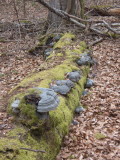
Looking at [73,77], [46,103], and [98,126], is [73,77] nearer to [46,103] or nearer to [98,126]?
[98,126]

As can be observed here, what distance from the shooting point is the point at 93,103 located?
6.85 meters

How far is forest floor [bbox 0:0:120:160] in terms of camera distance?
4.73 meters

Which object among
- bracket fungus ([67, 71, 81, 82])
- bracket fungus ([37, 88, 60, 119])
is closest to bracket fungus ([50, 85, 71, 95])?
bracket fungus ([67, 71, 81, 82])

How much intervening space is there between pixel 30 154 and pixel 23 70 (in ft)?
20.8

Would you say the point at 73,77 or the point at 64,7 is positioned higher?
the point at 64,7

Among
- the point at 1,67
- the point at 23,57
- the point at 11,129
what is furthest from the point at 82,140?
the point at 23,57

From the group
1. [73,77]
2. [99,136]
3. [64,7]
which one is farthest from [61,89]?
[64,7]

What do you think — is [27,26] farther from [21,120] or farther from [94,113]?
[21,120]

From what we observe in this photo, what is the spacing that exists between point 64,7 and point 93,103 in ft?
26.8

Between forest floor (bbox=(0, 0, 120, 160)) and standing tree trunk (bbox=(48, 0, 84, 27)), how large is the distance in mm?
2047

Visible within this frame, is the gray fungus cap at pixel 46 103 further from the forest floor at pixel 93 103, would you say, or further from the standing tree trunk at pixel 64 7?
the standing tree trunk at pixel 64 7

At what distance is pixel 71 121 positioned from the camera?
575cm

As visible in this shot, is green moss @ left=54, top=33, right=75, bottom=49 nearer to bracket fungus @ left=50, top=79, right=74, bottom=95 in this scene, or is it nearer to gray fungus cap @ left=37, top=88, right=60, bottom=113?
bracket fungus @ left=50, top=79, right=74, bottom=95

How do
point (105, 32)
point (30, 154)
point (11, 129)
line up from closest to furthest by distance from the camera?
point (30, 154) < point (11, 129) < point (105, 32)
